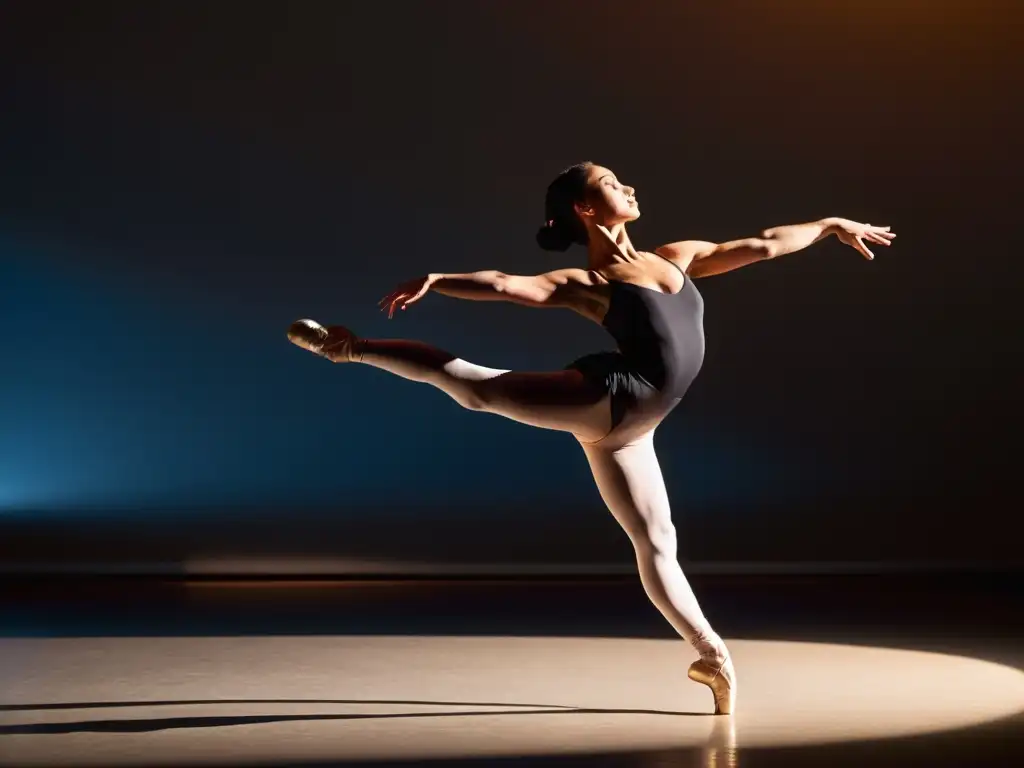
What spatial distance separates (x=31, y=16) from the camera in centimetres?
761

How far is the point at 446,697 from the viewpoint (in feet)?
12.9

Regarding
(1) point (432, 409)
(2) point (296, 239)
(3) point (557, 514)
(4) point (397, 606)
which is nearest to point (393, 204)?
(2) point (296, 239)

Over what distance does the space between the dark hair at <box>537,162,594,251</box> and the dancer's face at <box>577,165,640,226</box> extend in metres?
0.02

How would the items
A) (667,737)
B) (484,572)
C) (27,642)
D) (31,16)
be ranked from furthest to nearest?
(31,16) < (484,572) < (27,642) < (667,737)

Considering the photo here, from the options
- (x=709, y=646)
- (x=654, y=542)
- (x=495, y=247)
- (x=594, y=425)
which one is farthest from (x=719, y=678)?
(x=495, y=247)

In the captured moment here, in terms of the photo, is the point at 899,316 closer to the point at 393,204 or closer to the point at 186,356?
the point at 393,204

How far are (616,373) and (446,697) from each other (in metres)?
1.01

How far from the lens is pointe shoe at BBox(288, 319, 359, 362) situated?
3.57 metres

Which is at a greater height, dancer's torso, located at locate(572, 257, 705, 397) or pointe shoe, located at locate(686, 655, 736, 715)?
dancer's torso, located at locate(572, 257, 705, 397)

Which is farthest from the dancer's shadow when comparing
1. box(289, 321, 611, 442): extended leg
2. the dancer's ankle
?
box(289, 321, 611, 442): extended leg

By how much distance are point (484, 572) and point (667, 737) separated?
12.6 ft

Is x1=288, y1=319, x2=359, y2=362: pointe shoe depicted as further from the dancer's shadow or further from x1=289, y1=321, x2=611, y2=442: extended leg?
the dancer's shadow

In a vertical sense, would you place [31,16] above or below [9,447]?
above

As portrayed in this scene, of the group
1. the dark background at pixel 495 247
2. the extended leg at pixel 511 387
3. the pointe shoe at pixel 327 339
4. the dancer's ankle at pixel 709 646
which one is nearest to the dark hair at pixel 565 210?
the extended leg at pixel 511 387
